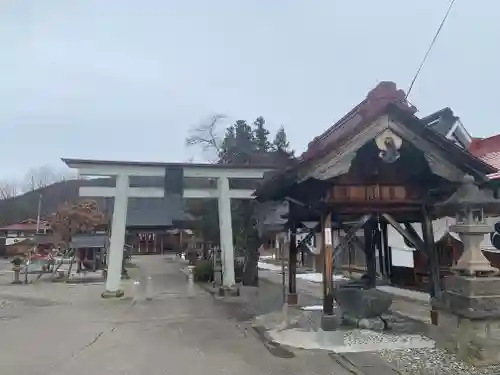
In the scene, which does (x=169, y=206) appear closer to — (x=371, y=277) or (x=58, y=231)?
(x=58, y=231)

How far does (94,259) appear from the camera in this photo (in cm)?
2745

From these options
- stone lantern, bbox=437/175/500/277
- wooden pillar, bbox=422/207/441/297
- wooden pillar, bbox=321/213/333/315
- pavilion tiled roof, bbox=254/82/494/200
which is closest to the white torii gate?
wooden pillar, bbox=422/207/441/297

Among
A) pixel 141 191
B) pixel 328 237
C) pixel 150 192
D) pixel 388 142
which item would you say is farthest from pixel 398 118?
pixel 141 191

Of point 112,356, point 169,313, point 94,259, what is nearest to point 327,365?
point 112,356

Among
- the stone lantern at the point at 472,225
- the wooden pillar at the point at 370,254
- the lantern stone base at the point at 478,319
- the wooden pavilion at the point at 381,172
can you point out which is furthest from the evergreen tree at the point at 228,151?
the lantern stone base at the point at 478,319

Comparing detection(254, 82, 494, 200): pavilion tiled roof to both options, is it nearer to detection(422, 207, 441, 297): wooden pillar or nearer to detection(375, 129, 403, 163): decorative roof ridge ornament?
detection(375, 129, 403, 163): decorative roof ridge ornament

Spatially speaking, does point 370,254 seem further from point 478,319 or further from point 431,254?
point 478,319

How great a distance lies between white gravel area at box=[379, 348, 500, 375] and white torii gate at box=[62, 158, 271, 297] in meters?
9.06

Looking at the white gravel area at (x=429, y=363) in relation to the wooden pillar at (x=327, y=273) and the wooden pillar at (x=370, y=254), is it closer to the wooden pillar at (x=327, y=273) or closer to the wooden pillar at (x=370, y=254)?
the wooden pillar at (x=327, y=273)

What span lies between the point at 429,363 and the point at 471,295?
42.6 inches

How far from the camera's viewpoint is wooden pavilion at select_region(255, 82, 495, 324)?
7770mm

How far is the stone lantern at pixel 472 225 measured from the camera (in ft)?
21.6

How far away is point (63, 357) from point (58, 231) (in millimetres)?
26818

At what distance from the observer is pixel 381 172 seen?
8469 millimetres
